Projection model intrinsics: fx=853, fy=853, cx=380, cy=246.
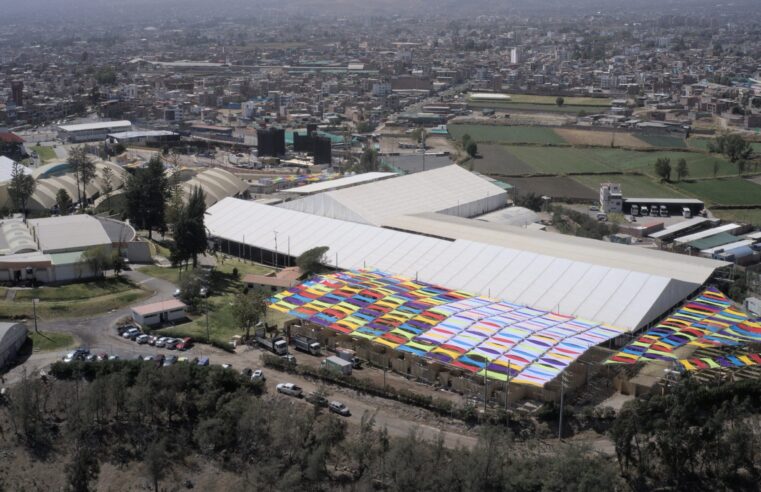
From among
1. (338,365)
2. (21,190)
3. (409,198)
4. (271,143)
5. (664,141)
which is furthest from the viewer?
(664,141)

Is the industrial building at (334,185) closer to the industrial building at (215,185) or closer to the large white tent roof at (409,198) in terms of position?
the large white tent roof at (409,198)

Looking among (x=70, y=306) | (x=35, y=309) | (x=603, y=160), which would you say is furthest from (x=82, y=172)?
(x=603, y=160)

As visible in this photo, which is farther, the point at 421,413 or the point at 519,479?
the point at 421,413

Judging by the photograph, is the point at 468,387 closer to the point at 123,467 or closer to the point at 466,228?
the point at 123,467

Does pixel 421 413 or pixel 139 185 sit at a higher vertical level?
pixel 139 185

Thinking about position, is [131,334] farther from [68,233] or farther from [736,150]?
[736,150]

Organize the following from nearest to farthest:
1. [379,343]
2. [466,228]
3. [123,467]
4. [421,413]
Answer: [123,467] → [421,413] → [379,343] → [466,228]

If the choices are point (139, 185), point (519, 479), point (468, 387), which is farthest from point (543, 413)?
point (139, 185)
